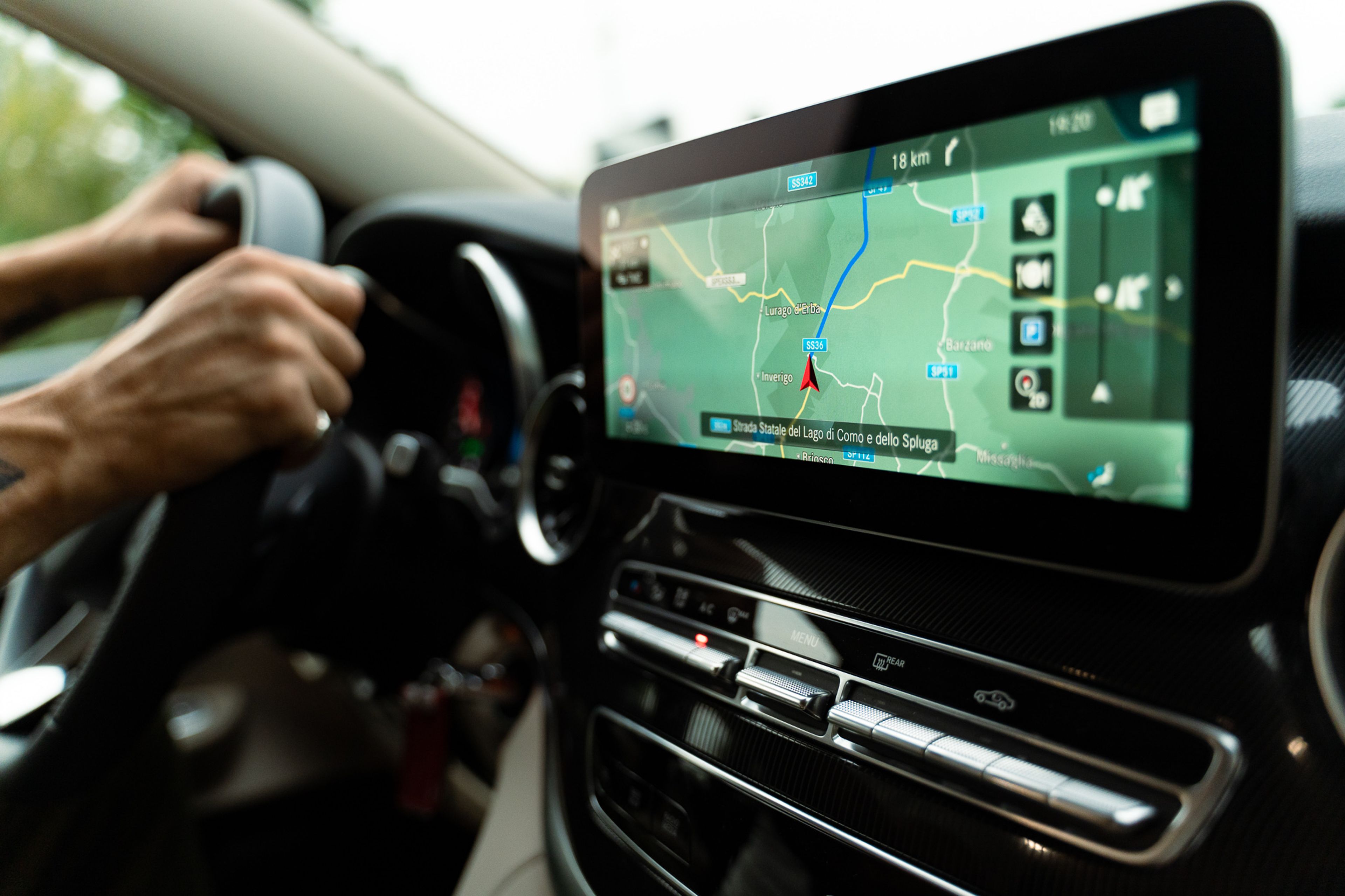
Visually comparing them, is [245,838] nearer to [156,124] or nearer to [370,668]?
[370,668]

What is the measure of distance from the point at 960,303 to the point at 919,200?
70 mm

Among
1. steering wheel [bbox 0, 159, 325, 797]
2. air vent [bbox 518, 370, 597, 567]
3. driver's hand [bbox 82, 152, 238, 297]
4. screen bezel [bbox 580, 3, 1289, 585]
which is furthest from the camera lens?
driver's hand [bbox 82, 152, 238, 297]

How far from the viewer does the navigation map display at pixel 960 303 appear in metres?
0.42

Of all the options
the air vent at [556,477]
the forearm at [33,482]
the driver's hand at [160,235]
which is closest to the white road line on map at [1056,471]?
the air vent at [556,477]

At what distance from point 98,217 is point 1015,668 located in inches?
62.8

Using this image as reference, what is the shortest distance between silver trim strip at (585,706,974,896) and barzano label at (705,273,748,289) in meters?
0.38

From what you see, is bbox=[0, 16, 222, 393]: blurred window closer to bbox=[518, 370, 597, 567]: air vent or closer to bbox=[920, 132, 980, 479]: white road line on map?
bbox=[518, 370, 597, 567]: air vent

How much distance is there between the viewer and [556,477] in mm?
913

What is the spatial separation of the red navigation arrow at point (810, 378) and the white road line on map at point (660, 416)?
14cm

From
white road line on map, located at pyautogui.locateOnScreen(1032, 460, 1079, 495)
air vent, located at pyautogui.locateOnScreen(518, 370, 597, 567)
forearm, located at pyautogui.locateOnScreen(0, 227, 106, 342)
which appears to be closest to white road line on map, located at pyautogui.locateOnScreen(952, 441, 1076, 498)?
white road line on map, located at pyautogui.locateOnScreen(1032, 460, 1079, 495)

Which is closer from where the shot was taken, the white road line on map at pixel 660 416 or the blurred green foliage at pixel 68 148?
the white road line on map at pixel 660 416

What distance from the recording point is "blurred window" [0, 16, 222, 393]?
4.56 ft

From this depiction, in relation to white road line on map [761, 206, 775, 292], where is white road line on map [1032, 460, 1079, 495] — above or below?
below

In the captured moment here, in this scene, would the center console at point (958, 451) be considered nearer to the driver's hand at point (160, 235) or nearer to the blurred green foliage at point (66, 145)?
the driver's hand at point (160, 235)
